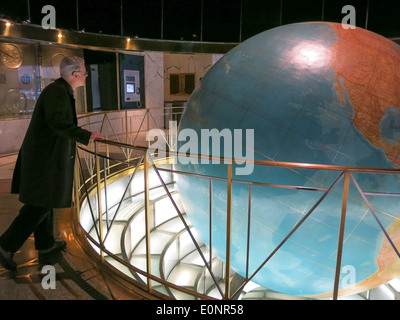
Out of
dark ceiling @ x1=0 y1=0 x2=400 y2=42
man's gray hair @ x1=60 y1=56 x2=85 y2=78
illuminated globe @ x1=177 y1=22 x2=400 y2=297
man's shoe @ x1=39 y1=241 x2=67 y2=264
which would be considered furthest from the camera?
dark ceiling @ x1=0 y1=0 x2=400 y2=42

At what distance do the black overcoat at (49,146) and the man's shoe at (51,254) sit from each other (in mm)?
652

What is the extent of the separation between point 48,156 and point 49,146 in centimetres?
8

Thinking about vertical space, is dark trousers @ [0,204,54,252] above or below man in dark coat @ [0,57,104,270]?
below

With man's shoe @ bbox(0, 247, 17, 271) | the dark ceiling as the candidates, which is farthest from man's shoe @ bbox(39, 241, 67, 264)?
the dark ceiling

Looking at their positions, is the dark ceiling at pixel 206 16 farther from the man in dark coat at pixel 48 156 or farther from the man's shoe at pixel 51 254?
the man's shoe at pixel 51 254

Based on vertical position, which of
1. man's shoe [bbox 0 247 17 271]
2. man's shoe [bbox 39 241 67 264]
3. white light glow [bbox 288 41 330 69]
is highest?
white light glow [bbox 288 41 330 69]

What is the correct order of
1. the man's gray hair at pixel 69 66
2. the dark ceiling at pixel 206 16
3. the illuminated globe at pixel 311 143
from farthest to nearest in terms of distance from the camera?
the dark ceiling at pixel 206 16, the illuminated globe at pixel 311 143, the man's gray hair at pixel 69 66

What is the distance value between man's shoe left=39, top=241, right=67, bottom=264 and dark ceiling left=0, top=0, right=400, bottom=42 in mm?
6769

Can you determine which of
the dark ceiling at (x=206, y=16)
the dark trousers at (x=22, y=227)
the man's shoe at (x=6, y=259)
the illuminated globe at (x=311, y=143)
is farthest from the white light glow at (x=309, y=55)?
the dark ceiling at (x=206, y=16)

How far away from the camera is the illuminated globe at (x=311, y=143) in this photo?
2.75 meters

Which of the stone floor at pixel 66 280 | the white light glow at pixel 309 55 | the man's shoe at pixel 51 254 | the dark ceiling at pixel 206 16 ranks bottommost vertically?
the stone floor at pixel 66 280

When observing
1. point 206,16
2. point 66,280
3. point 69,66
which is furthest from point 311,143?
point 206,16

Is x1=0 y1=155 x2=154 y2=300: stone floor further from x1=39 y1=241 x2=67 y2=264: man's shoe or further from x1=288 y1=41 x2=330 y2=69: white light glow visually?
x1=288 y1=41 x2=330 y2=69: white light glow

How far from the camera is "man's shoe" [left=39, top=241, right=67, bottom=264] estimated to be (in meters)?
3.01
